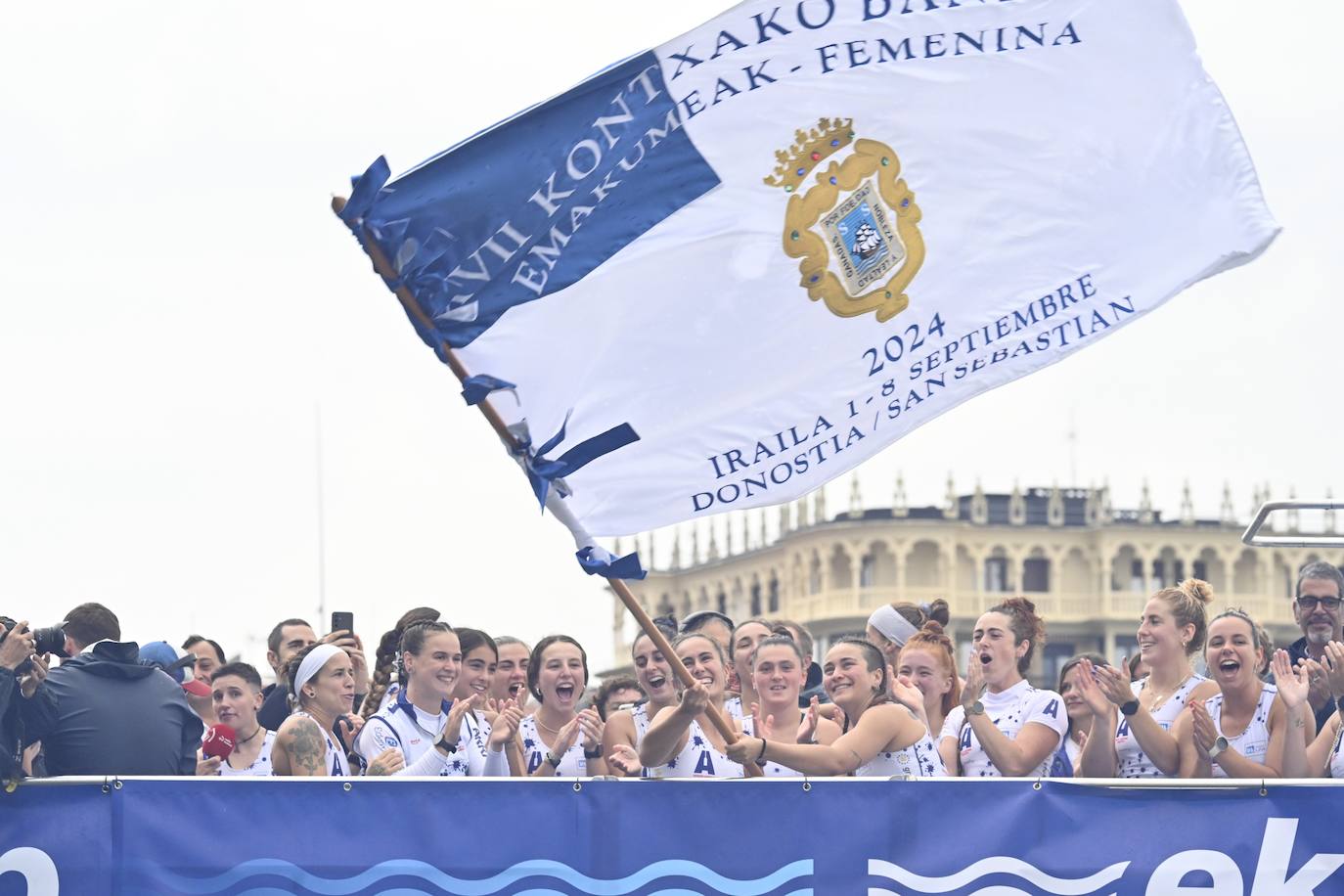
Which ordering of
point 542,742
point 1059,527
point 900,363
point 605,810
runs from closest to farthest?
point 605,810
point 900,363
point 542,742
point 1059,527

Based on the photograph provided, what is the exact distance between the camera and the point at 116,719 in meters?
9.54

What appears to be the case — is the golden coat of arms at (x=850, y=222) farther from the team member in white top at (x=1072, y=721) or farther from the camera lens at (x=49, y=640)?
the camera lens at (x=49, y=640)

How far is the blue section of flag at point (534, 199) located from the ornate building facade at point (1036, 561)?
413ft

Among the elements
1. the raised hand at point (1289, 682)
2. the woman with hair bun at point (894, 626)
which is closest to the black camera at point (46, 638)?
the woman with hair bun at point (894, 626)

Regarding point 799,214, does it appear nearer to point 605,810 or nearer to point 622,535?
point 622,535

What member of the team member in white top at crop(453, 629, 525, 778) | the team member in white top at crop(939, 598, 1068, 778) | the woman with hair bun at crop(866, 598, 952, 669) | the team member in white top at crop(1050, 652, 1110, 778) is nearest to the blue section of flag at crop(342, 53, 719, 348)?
the team member in white top at crop(453, 629, 525, 778)

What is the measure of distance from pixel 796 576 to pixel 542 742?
438ft

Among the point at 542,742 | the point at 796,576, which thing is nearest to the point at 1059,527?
the point at 796,576

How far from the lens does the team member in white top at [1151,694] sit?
381 inches

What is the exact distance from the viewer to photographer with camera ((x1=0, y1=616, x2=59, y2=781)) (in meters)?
9.11

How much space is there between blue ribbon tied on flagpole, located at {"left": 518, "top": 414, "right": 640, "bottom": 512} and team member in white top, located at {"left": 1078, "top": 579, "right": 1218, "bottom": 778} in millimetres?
2102

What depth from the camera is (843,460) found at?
9734mm

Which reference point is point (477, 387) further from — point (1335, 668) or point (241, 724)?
point (1335, 668)

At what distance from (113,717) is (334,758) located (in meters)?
1.08
